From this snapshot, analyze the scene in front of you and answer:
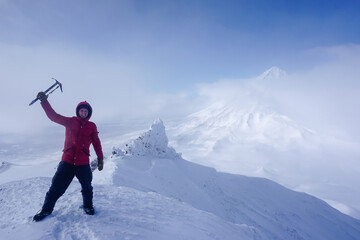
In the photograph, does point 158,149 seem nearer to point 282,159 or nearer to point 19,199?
point 19,199

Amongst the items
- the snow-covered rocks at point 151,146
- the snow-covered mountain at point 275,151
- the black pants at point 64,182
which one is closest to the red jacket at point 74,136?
the black pants at point 64,182

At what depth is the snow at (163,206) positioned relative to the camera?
4.26m

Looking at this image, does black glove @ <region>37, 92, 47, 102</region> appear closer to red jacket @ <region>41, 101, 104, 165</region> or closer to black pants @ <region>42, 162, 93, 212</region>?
red jacket @ <region>41, 101, 104, 165</region>

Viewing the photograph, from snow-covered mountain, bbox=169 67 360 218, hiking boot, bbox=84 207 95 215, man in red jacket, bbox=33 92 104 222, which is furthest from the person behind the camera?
snow-covered mountain, bbox=169 67 360 218

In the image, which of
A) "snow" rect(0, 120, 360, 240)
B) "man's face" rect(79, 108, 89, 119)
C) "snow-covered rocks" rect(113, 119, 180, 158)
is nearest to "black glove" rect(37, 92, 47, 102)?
"man's face" rect(79, 108, 89, 119)

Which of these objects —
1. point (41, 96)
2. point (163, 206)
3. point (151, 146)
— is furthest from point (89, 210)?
point (151, 146)

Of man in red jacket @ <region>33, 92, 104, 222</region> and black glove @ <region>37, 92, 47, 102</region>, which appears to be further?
man in red jacket @ <region>33, 92, 104, 222</region>

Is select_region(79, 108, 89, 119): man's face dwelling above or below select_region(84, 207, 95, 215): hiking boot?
above

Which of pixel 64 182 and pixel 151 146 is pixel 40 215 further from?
pixel 151 146

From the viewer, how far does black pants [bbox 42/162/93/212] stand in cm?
432

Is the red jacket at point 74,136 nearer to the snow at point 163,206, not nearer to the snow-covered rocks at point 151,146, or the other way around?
the snow at point 163,206

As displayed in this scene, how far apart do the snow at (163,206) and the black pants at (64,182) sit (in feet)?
0.95

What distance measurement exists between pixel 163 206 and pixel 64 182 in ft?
9.51

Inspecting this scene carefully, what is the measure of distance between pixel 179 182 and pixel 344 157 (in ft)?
440
